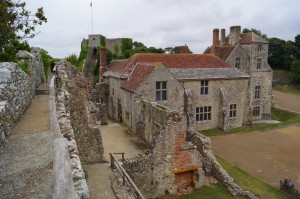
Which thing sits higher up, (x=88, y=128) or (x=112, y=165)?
(x=88, y=128)

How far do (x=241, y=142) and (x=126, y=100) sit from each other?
11431 mm

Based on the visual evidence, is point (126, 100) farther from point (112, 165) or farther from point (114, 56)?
point (114, 56)

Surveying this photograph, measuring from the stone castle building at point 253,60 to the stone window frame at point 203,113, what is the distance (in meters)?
7.59

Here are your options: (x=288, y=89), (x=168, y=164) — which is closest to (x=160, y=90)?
(x=168, y=164)

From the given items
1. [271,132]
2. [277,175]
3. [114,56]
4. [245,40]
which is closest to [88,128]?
[277,175]

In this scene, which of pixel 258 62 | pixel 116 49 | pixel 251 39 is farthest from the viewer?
pixel 116 49

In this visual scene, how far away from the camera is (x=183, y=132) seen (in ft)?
44.7

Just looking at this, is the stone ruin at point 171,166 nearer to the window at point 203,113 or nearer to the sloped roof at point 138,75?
the sloped roof at point 138,75

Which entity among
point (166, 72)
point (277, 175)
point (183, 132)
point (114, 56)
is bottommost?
point (277, 175)

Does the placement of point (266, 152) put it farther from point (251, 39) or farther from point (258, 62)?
point (251, 39)

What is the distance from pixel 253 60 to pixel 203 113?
1169 cm

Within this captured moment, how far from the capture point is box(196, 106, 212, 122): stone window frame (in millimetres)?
25312

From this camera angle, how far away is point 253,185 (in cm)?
1423

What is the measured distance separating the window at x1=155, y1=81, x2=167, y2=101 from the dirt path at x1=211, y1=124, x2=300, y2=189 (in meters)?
6.48
